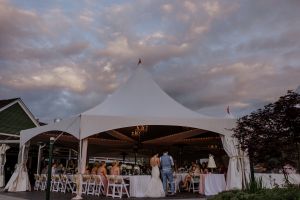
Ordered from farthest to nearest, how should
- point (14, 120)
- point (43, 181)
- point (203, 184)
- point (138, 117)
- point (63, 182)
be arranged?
1. point (14, 120)
2. point (43, 181)
3. point (63, 182)
4. point (203, 184)
5. point (138, 117)

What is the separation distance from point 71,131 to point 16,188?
14.1 feet

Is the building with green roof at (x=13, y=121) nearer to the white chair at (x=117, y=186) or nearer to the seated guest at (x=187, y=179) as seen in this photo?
the white chair at (x=117, y=186)

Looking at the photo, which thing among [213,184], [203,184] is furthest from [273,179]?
[203,184]

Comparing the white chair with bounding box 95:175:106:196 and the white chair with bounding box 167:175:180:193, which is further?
the white chair with bounding box 167:175:180:193

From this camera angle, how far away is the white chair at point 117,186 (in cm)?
1104

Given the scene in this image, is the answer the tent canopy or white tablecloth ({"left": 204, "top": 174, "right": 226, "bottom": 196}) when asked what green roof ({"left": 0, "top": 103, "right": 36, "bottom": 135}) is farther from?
white tablecloth ({"left": 204, "top": 174, "right": 226, "bottom": 196})

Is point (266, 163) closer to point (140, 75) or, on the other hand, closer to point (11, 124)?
point (140, 75)

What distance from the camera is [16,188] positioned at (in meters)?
13.9

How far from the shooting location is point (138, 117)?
11664mm

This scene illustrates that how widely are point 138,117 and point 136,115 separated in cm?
53

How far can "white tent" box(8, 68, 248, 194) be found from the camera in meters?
11.2

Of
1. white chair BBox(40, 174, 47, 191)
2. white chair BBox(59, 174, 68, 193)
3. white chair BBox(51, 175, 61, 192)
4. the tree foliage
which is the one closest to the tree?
the tree foliage

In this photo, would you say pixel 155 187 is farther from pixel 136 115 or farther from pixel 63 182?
pixel 63 182

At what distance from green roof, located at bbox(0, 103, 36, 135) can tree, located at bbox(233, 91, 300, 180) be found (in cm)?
1931
